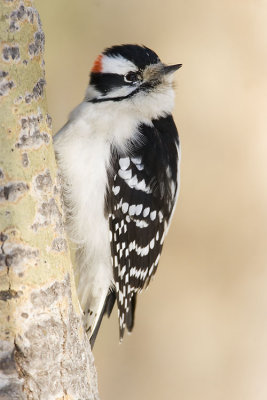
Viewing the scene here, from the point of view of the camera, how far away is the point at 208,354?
16.2ft

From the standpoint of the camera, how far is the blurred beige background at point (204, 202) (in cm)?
479

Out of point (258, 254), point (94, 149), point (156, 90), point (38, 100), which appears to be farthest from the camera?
point (258, 254)

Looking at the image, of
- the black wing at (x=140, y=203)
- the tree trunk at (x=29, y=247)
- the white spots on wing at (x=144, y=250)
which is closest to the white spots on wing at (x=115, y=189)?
the black wing at (x=140, y=203)

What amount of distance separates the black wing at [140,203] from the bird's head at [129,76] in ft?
0.58

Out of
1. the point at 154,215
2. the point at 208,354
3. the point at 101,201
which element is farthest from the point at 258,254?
the point at 101,201

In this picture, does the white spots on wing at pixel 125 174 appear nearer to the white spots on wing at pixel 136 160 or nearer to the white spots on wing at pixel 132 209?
the white spots on wing at pixel 136 160

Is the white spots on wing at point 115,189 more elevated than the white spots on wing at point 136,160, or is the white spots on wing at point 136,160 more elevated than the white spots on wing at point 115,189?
the white spots on wing at point 136,160

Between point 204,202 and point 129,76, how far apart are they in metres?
1.90

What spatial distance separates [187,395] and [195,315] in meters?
0.63

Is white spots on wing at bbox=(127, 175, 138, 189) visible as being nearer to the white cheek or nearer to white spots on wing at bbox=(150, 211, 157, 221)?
white spots on wing at bbox=(150, 211, 157, 221)

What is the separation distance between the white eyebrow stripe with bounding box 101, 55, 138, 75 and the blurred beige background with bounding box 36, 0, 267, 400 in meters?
1.67

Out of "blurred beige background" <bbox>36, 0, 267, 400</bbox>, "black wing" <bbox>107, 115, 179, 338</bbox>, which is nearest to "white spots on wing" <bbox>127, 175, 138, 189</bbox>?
"black wing" <bbox>107, 115, 179, 338</bbox>

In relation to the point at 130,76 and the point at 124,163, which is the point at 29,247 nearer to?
the point at 124,163

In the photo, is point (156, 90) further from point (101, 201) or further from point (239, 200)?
point (239, 200)
